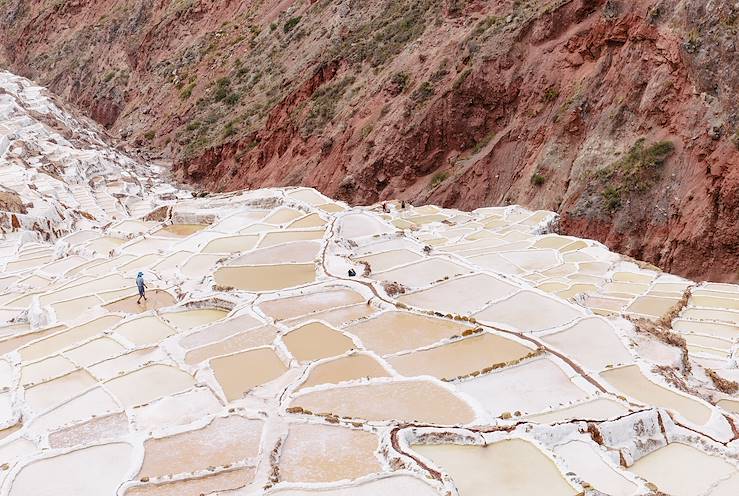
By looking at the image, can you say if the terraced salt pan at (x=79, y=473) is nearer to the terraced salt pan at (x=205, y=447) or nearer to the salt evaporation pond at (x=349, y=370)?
the salt evaporation pond at (x=349, y=370)

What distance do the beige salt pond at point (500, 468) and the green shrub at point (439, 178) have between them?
75.2ft

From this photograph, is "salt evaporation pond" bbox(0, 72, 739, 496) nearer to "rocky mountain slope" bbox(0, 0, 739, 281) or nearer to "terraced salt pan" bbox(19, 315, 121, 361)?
"terraced salt pan" bbox(19, 315, 121, 361)

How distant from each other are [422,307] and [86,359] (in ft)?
20.8

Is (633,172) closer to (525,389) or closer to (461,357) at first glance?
(461,357)

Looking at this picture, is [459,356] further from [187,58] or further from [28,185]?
[187,58]

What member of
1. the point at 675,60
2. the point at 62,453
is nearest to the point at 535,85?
the point at 675,60

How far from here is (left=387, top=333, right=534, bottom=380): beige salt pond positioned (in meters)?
11.4

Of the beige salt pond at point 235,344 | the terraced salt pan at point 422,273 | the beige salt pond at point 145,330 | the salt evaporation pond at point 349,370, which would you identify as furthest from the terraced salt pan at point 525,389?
the beige salt pond at point 145,330

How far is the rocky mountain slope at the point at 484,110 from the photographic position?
76.4 feet

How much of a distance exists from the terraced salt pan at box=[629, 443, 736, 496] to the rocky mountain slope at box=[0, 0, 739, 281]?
1389cm

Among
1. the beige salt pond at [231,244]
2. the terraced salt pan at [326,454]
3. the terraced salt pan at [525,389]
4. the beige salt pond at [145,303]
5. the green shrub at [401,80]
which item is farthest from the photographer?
the green shrub at [401,80]

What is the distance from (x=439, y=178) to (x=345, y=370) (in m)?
21.1

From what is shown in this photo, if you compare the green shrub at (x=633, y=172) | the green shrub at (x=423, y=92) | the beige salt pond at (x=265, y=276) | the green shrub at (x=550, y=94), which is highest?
the green shrub at (x=550, y=94)

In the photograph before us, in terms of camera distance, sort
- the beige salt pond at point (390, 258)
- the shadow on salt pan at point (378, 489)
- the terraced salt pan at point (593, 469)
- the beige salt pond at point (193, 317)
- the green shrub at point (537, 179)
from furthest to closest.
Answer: the green shrub at point (537, 179), the beige salt pond at point (390, 258), the beige salt pond at point (193, 317), the terraced salt pan at point (593, 469), the shadow on salt pan at point (378, 489)
